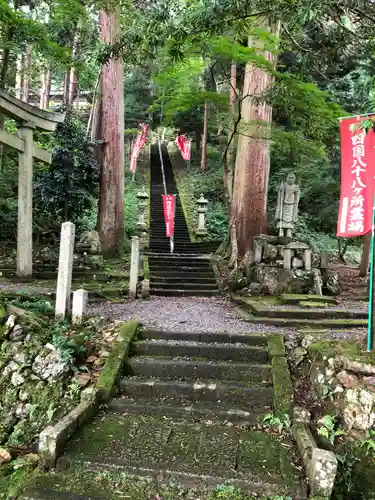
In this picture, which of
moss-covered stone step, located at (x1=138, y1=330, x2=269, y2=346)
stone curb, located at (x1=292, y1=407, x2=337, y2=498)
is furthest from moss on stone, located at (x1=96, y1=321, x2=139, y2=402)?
stone curb, located at (x1=292, y1=407, x2=337, y2=498)

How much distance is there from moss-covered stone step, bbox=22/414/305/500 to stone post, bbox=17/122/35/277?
539cm

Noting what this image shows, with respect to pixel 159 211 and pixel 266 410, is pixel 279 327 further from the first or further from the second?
pixel 159 211

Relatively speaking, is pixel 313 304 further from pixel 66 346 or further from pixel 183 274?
pixel 66 346

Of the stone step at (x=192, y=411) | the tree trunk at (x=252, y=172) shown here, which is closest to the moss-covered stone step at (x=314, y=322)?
the stone step at (x=192, y=411)

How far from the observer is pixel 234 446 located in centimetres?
347

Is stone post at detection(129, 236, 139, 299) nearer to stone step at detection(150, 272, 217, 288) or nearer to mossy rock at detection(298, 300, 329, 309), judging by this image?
stone step at detection(150, 272, 217, 288)

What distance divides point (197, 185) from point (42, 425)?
1986cm

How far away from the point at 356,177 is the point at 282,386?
254cm

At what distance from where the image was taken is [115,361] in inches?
178

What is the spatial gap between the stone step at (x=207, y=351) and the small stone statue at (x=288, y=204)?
5803 millimetres

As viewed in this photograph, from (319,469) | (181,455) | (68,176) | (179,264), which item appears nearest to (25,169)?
(68,176)

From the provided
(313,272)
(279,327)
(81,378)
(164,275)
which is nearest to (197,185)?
(164,275)

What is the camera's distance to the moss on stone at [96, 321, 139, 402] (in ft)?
13.6

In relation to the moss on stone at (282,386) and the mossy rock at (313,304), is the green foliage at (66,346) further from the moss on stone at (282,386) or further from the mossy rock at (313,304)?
the mossy rock at (313,304)
